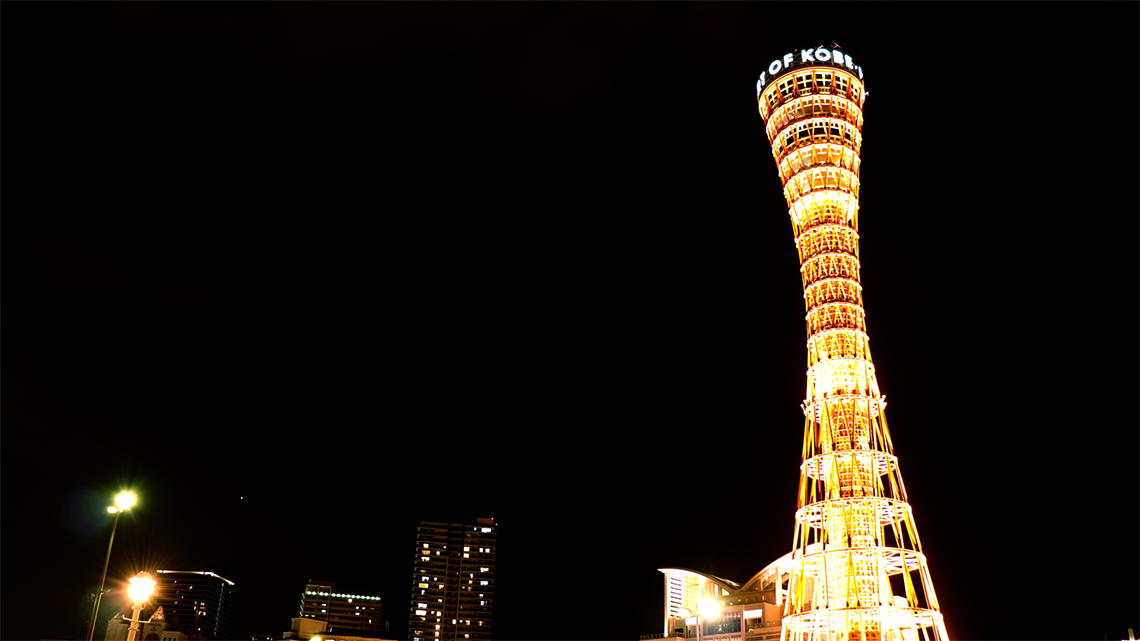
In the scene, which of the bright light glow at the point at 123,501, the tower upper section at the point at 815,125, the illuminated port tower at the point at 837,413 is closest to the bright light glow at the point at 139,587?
the bright light glow at the point at 123,501

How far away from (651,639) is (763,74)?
58679 mm

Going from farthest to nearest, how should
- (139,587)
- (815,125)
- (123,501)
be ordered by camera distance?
1. (815,125)
2. (139,587)
3. (123,501)

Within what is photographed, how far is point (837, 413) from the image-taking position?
56.2 metres

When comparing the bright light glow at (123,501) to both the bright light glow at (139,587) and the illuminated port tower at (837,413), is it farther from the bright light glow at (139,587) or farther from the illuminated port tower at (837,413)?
the illuminated port tower at (837,413)

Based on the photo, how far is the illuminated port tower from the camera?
173 ft

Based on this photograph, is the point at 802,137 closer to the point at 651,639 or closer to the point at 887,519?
the point at 887,519

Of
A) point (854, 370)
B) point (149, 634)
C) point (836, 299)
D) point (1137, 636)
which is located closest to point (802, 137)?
point (836, 299)

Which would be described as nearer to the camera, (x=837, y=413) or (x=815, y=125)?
(x=837, y=413)

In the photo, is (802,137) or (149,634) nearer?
(802,137)

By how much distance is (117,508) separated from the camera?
105 ft

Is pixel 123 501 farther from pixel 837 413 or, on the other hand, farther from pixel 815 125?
pixel 815 125

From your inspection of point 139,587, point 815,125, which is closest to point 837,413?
point 815,125

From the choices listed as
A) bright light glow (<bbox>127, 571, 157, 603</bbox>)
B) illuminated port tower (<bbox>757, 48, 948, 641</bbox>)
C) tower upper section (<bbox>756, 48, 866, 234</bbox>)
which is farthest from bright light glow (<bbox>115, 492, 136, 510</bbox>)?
tower upper section (<bbox>756, 48, 866, 234</bbox>)

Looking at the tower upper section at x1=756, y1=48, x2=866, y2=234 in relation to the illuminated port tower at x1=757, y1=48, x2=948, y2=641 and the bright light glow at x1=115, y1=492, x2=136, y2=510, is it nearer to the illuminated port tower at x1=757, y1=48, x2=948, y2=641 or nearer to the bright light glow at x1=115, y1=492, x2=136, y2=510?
the illuminated port tower at x1=757, y1=48, x2=948, y2=641
